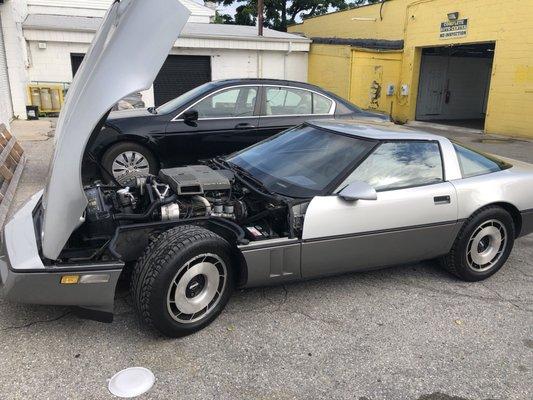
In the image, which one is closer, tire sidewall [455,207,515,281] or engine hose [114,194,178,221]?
engine hose [114,194,178,221]

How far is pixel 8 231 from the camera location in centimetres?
332

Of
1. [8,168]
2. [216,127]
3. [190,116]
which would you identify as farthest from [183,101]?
[8,168]

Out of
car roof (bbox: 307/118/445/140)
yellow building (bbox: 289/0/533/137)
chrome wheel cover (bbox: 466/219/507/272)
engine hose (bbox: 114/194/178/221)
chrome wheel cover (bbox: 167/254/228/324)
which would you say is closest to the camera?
chrome wheel cover (bbox: 167/254/228/324)

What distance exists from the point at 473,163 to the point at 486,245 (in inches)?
29.4

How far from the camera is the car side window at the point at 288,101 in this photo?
22.0 feet

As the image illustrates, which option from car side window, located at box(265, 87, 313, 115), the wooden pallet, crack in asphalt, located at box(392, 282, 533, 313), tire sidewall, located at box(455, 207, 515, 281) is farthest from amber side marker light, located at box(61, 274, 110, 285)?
car side window, located at box(265, 87, 313, 115)

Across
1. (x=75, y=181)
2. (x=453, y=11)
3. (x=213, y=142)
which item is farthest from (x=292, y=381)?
(x=453, y=11)

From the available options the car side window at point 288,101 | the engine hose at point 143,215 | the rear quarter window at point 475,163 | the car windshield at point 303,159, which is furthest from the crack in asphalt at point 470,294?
the car side window at point 288,101

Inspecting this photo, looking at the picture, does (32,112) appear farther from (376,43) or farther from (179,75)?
(376,43)

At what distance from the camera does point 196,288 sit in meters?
3.09

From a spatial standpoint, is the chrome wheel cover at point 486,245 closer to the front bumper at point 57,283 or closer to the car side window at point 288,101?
the front bumper at point 57,283

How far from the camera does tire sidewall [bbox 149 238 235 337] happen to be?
111 inches

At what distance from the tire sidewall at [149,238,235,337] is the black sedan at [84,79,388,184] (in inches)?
129

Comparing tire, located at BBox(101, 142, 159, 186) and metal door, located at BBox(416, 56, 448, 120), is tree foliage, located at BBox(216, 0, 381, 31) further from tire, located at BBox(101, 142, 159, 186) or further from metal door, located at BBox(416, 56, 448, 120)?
tire, located at BBox(101, 142, 159, 186)
